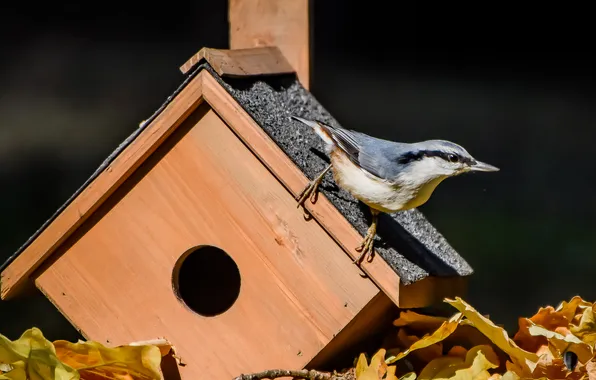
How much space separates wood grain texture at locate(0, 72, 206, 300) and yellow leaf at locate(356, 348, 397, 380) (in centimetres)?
52

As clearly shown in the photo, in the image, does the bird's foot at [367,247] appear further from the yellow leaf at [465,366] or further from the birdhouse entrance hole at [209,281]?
the birdhouse entrance hole at [209,281]

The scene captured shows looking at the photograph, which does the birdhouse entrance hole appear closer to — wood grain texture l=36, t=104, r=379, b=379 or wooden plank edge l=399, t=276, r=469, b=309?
wood grain texture l=36, t=104, r=379, b=379

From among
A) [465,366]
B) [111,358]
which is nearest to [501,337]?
[465,366]

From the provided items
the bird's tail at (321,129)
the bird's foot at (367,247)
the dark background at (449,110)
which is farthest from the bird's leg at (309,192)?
the dark background at (449,110)

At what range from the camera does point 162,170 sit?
5.74 ft

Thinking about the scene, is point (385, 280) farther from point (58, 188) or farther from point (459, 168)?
point (58, 188)

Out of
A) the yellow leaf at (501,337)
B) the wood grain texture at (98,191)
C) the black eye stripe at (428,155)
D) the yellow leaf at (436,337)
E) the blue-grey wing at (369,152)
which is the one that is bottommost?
the yellow leaf at (501,337)

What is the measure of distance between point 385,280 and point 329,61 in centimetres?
258

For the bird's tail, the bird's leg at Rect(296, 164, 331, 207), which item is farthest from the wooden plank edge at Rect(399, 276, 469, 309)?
the bird's tail

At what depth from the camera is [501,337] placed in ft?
5.20

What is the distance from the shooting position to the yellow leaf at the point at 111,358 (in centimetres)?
156

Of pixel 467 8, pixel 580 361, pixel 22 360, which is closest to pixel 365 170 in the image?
pixel 580 361

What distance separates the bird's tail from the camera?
184 cm

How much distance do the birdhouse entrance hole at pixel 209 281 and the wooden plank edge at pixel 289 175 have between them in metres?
0.41
